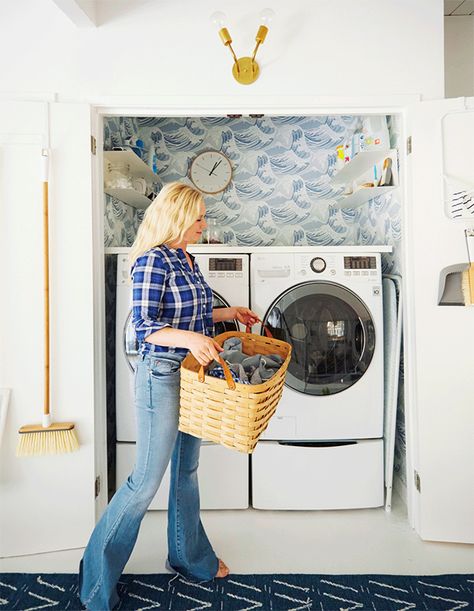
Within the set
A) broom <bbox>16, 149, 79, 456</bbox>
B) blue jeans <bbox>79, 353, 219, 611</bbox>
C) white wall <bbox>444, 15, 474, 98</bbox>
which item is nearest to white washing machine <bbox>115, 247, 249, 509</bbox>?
broom <bbox>16, 149, 79, 456</bbox>

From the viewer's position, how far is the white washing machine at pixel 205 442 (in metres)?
2.31

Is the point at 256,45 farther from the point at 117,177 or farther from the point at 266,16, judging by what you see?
the point at 117,177

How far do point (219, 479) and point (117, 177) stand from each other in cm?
175

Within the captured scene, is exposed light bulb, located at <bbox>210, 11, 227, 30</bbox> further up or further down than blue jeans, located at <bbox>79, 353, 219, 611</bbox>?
further up

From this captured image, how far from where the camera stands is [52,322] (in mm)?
1981

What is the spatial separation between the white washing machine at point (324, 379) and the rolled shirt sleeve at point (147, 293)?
2.89ft

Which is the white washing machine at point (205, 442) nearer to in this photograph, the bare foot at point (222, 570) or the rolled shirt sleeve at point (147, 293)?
the bare foot at point (222, 570)

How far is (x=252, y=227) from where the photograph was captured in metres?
3.36

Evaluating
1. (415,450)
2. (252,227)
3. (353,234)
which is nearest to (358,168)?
(353,234)

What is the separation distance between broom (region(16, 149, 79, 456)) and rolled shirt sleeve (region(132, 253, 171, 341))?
63 cm

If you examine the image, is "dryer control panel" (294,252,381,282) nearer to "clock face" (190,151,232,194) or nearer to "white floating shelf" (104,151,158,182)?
"white floating shelf" (104,151,158,182)

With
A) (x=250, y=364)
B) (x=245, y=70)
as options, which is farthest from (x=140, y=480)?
(x=245, y=70)

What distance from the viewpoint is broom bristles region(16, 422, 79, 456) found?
194cm

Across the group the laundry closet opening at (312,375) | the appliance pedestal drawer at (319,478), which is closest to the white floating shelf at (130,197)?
the laundry closet opening at (312,375)
